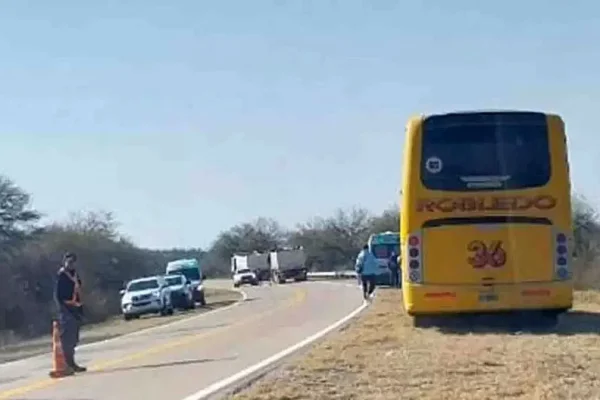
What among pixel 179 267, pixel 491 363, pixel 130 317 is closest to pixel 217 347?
pixel 491 363

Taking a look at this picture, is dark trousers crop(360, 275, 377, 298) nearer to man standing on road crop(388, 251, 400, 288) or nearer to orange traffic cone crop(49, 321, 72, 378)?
man standing on road crop(388, 251, 400, 288)

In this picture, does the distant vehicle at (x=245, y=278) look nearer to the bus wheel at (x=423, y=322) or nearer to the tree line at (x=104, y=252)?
the tree line at (x=104, y=252)

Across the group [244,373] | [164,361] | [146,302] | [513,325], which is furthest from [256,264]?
[244,373]

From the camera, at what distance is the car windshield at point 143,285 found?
176ft

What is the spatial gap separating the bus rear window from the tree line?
23.9 meters

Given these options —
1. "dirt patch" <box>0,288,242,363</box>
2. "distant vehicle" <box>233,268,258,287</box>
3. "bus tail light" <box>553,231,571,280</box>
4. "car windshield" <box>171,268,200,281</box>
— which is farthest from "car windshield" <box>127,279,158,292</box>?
"distant vehicle" <box>233,268,258,287</box>

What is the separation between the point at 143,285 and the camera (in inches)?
2131

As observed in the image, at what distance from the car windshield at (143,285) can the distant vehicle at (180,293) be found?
2.40 ft

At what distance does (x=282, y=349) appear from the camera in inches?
888

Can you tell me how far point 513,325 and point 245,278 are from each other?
8704 cm

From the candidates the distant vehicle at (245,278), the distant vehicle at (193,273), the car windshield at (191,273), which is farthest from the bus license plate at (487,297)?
the distant vehicle at (245,278)

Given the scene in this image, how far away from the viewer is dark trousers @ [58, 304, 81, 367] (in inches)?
801

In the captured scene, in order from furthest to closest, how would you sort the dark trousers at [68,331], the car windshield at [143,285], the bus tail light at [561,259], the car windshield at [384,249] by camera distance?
the car windshield at [384,249], the car windshield at [143,285], the bus tail light at [561,259], the dark trousers at [68,331]

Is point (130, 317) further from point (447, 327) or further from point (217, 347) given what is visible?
point (447, 327)
